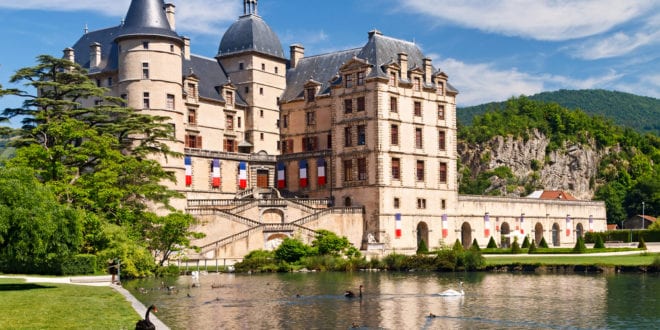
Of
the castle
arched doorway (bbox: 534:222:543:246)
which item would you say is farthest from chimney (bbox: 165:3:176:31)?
arched doorway (bbox: 534:222:543:246)

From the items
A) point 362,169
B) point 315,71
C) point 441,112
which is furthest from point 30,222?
point 315,71

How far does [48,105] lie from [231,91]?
25.7 meters

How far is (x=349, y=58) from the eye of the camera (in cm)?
8025

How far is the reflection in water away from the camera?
2902 centimetres

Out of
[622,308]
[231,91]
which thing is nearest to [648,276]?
[622,308]

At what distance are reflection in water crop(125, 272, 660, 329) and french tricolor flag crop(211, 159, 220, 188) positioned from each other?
24915mm

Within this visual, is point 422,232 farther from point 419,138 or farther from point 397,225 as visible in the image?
point 419,138

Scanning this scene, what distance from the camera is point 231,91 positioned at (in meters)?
79.8

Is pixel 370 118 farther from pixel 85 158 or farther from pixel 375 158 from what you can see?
pixel 85 158

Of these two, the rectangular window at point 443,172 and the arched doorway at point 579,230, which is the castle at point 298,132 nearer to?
the rectangular window at point 443,172

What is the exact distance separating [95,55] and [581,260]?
43462 millimetres

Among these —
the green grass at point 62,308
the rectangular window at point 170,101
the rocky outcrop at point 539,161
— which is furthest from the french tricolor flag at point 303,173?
the rocky outcrop at point 539,161

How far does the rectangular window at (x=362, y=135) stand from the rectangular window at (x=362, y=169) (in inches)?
56.3

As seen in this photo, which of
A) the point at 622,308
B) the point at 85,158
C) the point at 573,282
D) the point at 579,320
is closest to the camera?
the point at 579,320
